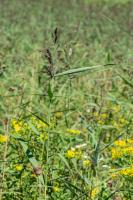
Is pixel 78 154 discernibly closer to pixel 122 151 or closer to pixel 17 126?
pixel 122 151

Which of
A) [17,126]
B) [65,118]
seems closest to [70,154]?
[65,118]

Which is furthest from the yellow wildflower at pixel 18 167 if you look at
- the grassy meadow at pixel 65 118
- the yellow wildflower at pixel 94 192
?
the yellow wildflower at pixel 94 192

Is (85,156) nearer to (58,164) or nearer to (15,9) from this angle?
(58,164)

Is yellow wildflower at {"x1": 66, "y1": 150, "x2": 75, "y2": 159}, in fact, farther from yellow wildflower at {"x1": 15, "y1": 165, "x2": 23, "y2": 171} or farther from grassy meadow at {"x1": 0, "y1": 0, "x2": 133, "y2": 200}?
yellow wildflower at {"x1": 15, "y1": 165, "x2": 23, "y2": 171}

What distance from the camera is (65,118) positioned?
14.0ft

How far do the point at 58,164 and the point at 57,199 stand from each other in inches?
21.7

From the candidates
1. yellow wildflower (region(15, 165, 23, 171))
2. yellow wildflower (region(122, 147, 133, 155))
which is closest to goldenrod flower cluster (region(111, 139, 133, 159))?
yellow wildflower (region(122, 147, 133, 155))

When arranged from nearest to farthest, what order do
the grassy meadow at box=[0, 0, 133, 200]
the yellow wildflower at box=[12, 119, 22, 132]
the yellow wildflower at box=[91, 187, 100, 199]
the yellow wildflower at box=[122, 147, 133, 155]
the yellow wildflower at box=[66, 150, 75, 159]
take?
the grassy meadow at box=[0, 0, 133, 200], the yellow wildflower at box=[91, 187, 100, 199], the yellow wildflower at box=[66, 150, 75, 159], the yellow wildflower at box=[122, 147, 133, 155], the yellow wildflower at box=[12, 119, 22, 132]

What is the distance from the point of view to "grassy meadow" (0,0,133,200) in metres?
3.48

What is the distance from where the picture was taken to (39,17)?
17.3 meters

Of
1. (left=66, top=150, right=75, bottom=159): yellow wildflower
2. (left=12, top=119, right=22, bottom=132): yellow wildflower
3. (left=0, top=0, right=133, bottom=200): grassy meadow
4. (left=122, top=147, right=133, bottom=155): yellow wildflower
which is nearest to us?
(left=0, top=0, right=133, bottom=200): grassy meadow

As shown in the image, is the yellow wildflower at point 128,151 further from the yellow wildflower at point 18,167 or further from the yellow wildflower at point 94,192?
the yellow wildflower at point 18,167

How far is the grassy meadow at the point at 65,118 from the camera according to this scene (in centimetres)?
348

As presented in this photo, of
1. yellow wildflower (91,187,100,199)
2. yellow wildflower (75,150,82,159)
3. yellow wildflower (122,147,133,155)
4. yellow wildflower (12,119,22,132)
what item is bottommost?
yellow wildflower (91,187,100,199)
